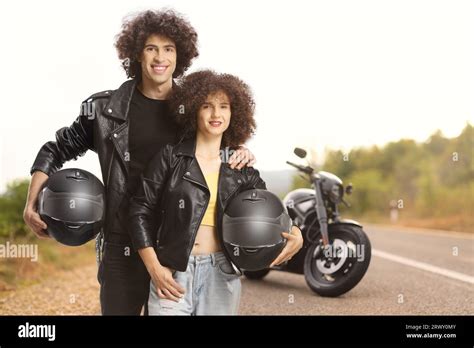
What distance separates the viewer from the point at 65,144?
124 inches

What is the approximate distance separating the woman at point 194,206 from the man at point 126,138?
0.57 ft

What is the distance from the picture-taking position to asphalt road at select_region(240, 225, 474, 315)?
4504 mm

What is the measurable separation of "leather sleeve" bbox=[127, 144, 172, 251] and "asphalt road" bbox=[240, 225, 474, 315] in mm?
1907

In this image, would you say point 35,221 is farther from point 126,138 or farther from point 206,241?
point 206,241

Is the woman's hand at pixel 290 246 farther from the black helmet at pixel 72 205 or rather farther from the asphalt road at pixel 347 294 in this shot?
the asphalt road at pixel 347 294

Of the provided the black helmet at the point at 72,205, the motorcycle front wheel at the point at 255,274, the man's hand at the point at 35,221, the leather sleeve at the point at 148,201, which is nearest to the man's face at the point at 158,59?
the leather sleeve at the point at 148,201

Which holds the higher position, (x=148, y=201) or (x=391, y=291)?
(x=148, y=201)

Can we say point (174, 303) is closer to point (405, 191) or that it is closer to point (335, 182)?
point (335, 182)

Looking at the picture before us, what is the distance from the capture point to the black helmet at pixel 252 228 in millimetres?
2732

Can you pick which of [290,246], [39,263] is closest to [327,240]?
[290,246]

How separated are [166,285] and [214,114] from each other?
74 centimetres

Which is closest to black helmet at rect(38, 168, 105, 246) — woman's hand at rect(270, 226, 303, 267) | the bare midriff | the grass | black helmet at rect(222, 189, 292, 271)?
the bare midriff
